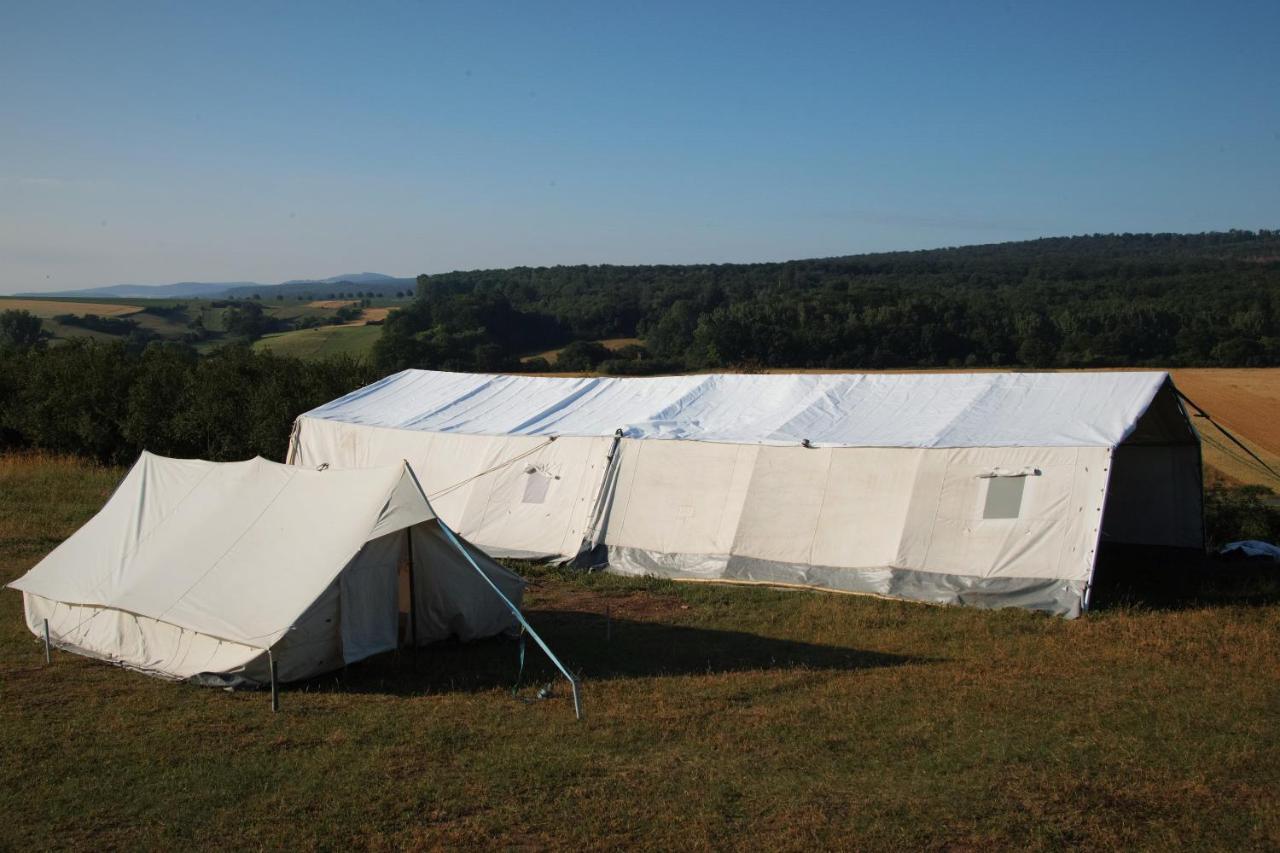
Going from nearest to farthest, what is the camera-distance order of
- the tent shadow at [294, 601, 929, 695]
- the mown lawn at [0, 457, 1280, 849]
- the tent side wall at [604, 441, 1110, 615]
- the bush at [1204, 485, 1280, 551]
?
the mown lawn at [0, 457, 1280, 849], the tent shadow at [294, 601, 929, 695], the tent side wall at [604, 441, 1110, 615], the bush at [1204, 485, 1280, 551]

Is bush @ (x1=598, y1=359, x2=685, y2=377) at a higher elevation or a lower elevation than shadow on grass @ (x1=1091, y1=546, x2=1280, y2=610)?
higher

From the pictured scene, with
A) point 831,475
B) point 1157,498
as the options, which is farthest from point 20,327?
point 1157,498

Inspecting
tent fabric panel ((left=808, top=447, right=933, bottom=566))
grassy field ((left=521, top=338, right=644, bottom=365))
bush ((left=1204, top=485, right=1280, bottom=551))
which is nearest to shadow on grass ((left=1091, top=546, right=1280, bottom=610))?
bush ((left=1204, top=485, right=1280, bottom=551))

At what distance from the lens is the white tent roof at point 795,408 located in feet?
43.5

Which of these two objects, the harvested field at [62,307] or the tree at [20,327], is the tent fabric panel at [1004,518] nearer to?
the tree at [20,327]

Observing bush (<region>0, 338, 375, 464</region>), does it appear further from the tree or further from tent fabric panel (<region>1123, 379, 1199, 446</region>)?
the tree

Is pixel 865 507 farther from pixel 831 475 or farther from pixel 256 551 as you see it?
pixel 256 551

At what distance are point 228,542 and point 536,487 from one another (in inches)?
251

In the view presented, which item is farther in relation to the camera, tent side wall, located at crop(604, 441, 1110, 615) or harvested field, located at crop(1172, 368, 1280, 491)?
harvested field, located at crop(1172, 368, 1280, 491)

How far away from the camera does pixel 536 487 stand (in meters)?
15.7

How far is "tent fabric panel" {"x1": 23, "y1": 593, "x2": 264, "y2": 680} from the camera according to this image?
885cm

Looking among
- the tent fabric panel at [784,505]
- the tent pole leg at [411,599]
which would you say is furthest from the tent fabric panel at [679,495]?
the tent pole leg at [411,599]

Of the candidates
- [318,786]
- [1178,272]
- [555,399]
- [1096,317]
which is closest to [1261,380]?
[1096,317]

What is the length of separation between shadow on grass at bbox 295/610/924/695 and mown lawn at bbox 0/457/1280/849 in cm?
4
